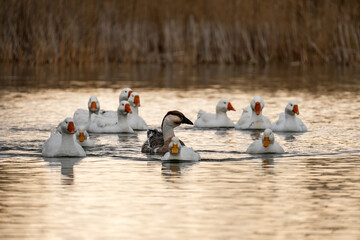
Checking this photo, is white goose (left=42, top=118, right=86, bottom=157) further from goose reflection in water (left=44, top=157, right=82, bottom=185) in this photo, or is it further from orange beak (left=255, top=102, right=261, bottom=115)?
orange beak (left=255, top=102, right=261, bottom=115)

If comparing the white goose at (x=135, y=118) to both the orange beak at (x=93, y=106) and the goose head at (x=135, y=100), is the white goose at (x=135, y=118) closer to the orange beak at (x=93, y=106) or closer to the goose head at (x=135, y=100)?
the goose head at (x=135, y=100)

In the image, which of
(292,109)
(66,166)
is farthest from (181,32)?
(66,166)

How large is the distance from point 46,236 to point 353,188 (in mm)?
3931

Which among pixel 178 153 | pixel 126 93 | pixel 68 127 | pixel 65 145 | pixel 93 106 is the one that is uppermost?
pixel 126 93

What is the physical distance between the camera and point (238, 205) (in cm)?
881

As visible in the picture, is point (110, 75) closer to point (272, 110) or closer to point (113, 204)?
point (272, 110)

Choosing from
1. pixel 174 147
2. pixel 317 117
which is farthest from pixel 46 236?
pixel 317 117

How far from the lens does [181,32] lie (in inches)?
1425

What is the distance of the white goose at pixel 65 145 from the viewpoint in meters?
12.4

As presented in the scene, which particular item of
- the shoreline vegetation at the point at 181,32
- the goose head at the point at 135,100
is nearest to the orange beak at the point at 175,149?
the goose head at the point at 135,100

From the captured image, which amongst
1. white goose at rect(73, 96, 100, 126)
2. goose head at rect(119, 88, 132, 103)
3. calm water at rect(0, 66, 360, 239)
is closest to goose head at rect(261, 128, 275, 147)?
calm water at rect(0, 66, 360, 239)

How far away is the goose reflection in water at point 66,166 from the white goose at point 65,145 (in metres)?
0.10

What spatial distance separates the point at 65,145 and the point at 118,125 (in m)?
3.47

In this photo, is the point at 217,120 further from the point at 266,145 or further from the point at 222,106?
the point at 266,145
